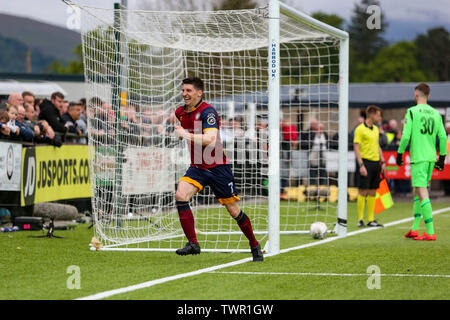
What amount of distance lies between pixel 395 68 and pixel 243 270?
9226 centimetres

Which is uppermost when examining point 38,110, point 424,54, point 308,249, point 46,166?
point 424,54

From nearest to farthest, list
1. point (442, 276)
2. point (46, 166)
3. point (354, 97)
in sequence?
point (442, 276) → point (46, 166) → point (354, 97)

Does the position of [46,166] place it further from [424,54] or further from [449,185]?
[424,54]

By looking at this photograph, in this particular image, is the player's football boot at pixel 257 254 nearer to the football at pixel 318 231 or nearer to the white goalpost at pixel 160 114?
the white goalpost at pixel 160 114

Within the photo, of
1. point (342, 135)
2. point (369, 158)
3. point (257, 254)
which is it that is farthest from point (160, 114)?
point (369, 158)

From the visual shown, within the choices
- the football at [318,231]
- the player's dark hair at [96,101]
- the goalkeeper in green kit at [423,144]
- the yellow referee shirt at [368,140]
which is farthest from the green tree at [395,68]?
the player's dark hair at [96,101]

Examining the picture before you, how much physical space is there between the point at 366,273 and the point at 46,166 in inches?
297

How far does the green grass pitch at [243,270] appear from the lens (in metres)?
6.34

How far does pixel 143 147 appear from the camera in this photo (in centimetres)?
1191

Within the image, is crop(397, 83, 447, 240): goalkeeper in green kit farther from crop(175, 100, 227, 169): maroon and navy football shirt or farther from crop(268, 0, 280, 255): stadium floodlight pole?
crop(175, 100, 227, 169): maroon and navy football shirt

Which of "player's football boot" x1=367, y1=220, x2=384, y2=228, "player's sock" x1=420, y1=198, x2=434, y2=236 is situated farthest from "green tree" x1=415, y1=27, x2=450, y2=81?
"player's sock" x1=420, y1=198, x2=434, y2=236

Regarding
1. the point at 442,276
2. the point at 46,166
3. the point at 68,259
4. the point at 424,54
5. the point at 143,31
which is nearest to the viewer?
the point at 442,276
